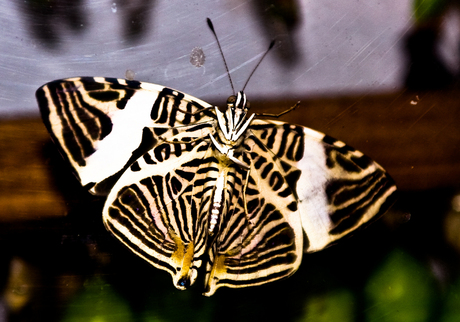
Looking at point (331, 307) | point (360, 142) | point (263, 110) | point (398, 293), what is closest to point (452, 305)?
point (398, 293)

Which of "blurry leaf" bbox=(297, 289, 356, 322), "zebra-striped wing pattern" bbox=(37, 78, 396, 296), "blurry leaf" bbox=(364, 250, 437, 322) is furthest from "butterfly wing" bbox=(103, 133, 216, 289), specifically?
"blurry leaf" bbox=(364, 250, 437, 322)

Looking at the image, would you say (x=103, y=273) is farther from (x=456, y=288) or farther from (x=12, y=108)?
(x=456, y=288)

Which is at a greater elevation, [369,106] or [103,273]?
[369,106]

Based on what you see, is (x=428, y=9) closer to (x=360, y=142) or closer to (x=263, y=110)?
(x=360, y=142)

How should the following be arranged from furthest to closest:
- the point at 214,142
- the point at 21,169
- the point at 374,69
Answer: the point at 374,69
the point at 21,169
the point at 214,142

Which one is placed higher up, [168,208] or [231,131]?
[231,131]

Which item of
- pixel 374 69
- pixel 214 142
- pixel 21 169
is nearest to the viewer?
pixel 214 142

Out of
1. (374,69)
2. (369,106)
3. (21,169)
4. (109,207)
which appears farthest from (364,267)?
(21,169)
